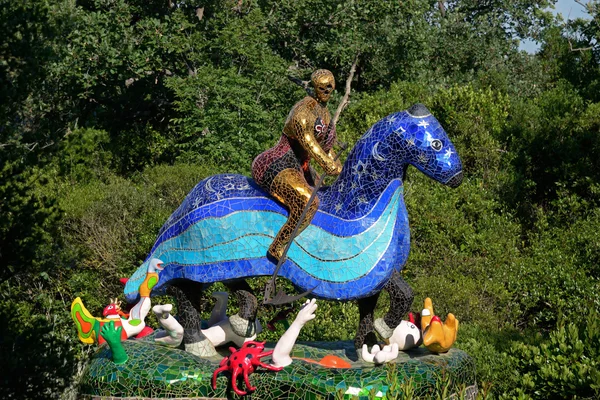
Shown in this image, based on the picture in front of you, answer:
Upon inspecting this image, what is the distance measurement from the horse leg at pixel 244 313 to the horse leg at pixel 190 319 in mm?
314

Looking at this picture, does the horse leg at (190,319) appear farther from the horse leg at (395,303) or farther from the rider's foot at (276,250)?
the horse leg at (395,303)

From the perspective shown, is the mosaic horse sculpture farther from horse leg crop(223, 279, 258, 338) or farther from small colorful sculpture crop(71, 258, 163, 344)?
small colorful sculpture crop(71, 258, 163, 344)

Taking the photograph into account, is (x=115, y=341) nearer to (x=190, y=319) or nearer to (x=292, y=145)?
(x=190, y=319)

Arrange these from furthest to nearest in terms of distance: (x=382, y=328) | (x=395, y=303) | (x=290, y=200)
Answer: (x=382, y=328), (x=395, y=303), (x=290, y=200)

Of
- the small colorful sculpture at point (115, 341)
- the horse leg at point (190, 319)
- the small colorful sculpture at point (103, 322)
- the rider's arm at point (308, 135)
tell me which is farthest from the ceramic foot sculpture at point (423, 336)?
the small colorful sculpture at point (103, 322)

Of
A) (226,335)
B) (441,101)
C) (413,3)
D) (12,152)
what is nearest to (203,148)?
(441,101)

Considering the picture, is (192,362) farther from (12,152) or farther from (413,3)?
(413,3)

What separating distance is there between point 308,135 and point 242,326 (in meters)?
1.99

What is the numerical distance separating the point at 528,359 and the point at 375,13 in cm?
1372

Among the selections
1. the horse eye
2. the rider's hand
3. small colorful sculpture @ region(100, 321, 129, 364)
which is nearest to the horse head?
the horse eye

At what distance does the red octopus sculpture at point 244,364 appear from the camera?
8.00 metres

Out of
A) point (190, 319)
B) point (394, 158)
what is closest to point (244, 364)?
point (190, 319)

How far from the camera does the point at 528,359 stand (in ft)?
30.0

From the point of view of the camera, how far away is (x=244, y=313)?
8.93m
